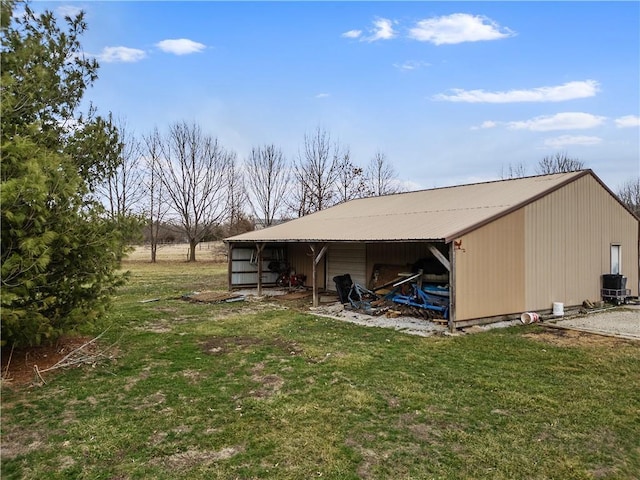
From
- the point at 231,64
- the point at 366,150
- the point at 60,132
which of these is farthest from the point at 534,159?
the point at 60,132

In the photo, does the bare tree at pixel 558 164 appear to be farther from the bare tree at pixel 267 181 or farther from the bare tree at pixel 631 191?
the bare tree at pixel 267 181

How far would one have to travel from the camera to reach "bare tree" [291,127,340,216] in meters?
31.3

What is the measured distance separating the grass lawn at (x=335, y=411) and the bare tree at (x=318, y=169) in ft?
79.9

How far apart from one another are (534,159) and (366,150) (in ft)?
48.7

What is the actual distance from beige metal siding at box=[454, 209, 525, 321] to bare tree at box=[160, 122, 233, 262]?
94.6ft

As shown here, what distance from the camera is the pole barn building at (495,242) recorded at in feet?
29.6

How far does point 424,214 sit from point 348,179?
67.4ft

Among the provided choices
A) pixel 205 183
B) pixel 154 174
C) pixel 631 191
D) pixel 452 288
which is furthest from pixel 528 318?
pixel 631 191

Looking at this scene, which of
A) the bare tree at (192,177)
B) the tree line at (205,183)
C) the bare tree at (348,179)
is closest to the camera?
the bare tree at (348,179)

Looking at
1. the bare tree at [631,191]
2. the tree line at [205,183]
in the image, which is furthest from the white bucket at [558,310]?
the bare tree at [631,191]

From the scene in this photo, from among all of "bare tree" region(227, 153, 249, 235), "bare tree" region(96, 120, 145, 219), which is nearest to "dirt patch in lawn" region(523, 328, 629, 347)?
"bare tree" region(227, 153, 249, 235)

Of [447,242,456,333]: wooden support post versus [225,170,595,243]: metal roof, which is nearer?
[447,242,456,333]: wooden support post

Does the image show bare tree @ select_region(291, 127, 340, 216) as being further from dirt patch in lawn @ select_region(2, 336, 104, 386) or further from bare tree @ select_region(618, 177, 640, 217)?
bare tree @ select_region(618, 177, 640, 217)

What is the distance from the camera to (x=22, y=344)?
19.8ft
